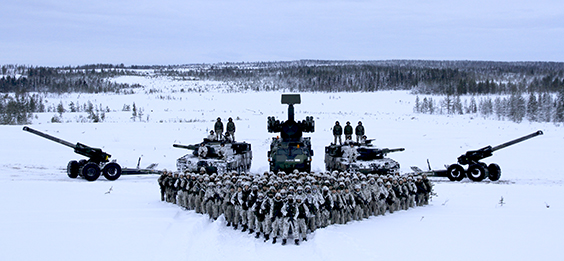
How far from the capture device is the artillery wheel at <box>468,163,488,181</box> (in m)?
20.3

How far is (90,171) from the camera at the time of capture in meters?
20.4

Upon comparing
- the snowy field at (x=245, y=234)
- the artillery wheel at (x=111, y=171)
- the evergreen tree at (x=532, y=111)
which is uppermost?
the evergreen tree at (x=532, y=111)

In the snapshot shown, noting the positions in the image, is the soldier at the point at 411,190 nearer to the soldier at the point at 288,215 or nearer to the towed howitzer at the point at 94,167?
the soldier at the point at 288,215

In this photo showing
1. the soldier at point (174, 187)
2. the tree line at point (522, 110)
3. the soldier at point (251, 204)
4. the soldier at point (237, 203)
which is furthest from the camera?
the tree line at point (522, 110)

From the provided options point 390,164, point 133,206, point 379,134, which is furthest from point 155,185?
point 379,134

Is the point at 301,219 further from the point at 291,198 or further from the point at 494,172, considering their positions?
the point at 494,172

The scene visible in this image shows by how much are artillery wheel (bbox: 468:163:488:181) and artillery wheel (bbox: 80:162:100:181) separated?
52.6ft

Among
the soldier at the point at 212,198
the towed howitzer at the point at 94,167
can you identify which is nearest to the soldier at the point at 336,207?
the soldier at the point at 212,198

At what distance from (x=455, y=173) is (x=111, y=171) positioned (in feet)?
49.0

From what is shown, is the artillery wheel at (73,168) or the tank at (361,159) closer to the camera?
the tank at (361,159)

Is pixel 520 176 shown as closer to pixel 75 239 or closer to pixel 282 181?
pixel 282 181

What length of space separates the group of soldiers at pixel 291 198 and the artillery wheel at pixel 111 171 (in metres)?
5.80

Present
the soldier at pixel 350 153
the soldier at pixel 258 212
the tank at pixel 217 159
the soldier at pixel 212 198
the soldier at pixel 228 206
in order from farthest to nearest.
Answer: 1. the soldier at pixel 350 153
2. the tank at pixel 217 159
3. the soldier at pixel 212 198
4. the soldier at pixel 228 206
5. the soldier at pixel 258 212

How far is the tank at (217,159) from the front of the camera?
1902 cm
